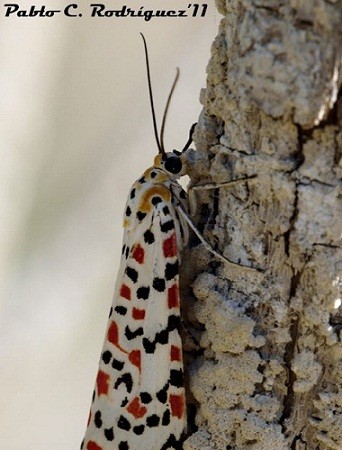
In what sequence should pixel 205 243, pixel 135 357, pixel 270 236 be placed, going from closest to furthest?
pixel 270 236 < pixel 205 243 < pixel 135 357

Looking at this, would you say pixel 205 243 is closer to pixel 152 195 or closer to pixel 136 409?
pixel 152 195

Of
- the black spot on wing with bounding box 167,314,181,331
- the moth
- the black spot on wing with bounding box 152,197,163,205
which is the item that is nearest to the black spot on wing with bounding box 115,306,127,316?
the moth

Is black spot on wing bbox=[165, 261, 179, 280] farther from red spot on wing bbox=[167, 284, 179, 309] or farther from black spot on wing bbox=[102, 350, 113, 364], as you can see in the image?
black spot on wing bbox=[102, 350, 113, 364]

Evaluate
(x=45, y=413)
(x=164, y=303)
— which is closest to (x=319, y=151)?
(x=164, y=303)

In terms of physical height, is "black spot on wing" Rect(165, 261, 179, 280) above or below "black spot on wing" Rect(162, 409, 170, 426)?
above

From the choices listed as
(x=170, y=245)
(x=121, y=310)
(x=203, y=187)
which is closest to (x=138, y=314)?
(x=121, y=310)

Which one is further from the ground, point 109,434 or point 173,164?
point 173,164

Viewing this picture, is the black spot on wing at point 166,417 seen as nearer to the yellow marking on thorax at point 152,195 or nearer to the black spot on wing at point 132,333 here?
the black spot on wing at point 132,333
